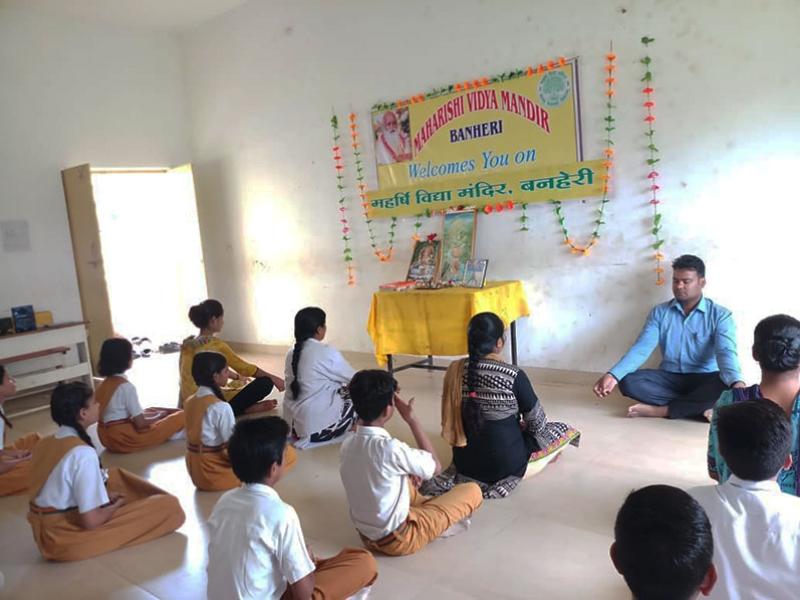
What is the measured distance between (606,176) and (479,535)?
8.92ft

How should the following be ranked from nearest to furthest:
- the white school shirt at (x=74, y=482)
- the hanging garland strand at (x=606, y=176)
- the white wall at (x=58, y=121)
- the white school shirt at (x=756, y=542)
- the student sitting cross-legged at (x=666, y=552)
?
the student sitting cross-legged at (x=666, y=552), the white school shirt at (x=756, y=542), the white school shirt at (x=74, y=482), the hanging garland strand at (x=606, y=176), the white wall at (x=58, y=121)

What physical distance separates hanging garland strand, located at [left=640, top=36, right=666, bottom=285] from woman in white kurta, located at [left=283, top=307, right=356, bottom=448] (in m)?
2.16

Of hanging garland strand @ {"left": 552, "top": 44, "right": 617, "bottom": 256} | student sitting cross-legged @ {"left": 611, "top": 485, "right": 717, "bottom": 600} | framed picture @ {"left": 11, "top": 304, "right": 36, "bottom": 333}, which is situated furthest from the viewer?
framed picture @ {"left": 11, "top": 304, "right": 36, "bottom": 333}

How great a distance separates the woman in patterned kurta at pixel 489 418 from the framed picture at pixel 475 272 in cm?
170

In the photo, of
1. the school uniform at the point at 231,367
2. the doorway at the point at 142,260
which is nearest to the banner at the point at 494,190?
the school uniform at the point at 231,367

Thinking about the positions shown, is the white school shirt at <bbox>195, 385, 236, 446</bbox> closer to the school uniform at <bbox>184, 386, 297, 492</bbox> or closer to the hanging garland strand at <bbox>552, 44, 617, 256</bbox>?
the school uniform at <bbox>184, 386, 297, 492</bbox>

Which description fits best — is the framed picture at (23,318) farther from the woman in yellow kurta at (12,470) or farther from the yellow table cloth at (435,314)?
the yellow table cloth at (435,314)

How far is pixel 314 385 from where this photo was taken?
3832 mm

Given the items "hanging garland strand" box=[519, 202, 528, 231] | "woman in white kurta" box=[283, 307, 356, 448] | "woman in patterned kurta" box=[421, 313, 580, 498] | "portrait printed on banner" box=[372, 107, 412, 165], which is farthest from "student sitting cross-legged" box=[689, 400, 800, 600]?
"portrait printed on banner" box=[372, 107, 412, 165]

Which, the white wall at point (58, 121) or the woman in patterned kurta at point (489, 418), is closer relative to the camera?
the woman in patterned kurta at point (489, 418)

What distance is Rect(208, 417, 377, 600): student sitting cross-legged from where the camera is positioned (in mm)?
1722

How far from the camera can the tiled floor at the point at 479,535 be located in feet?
7.44

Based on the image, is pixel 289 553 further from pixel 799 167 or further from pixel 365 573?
pixel 799 167

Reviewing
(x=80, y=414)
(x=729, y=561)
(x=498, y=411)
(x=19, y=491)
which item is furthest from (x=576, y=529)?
(x=19, y=491)
